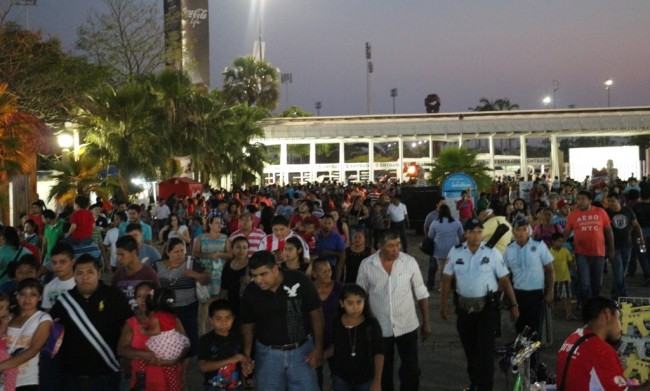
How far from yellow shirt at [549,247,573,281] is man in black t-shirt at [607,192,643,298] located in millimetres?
690

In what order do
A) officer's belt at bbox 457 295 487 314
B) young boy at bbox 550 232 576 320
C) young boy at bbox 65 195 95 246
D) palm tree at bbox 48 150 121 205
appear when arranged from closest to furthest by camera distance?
1. officer's belt at bbox 457 295 487 314
2. young boy at bbox 65 195 95 246
3. young boy at bbox 550 232 576 320
4. palm tree at bbox 48 150 121 205

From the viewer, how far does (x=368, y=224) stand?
63.3 feet

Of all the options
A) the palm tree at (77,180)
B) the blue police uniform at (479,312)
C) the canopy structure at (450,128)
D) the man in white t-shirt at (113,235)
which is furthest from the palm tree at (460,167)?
the blue police uniform at (479,312)

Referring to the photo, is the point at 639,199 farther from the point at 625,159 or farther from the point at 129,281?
the point at 625,159

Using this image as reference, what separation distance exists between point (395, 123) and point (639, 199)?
33.7 meters

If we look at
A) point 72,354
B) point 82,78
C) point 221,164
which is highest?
point 82,78

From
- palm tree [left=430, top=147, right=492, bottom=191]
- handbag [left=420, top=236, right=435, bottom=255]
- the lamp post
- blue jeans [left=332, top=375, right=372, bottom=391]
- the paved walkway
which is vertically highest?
the lamp post

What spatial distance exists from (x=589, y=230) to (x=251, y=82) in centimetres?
5116

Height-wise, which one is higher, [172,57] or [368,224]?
[172,57]

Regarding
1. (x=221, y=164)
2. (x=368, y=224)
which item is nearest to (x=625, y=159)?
(x=221, y=164)

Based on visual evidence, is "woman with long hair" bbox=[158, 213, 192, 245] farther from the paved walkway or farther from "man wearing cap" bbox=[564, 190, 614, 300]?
"man wearing cap" bbox=[564, 190, 614, 300]

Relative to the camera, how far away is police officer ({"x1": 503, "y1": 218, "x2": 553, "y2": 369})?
8414 mm

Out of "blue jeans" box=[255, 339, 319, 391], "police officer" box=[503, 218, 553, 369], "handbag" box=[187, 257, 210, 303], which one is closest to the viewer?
"blue jeans" box=[255, 339, 319, 391]

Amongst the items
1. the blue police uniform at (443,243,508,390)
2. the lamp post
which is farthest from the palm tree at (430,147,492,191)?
the blue police uniform at (443,243,508,390)
